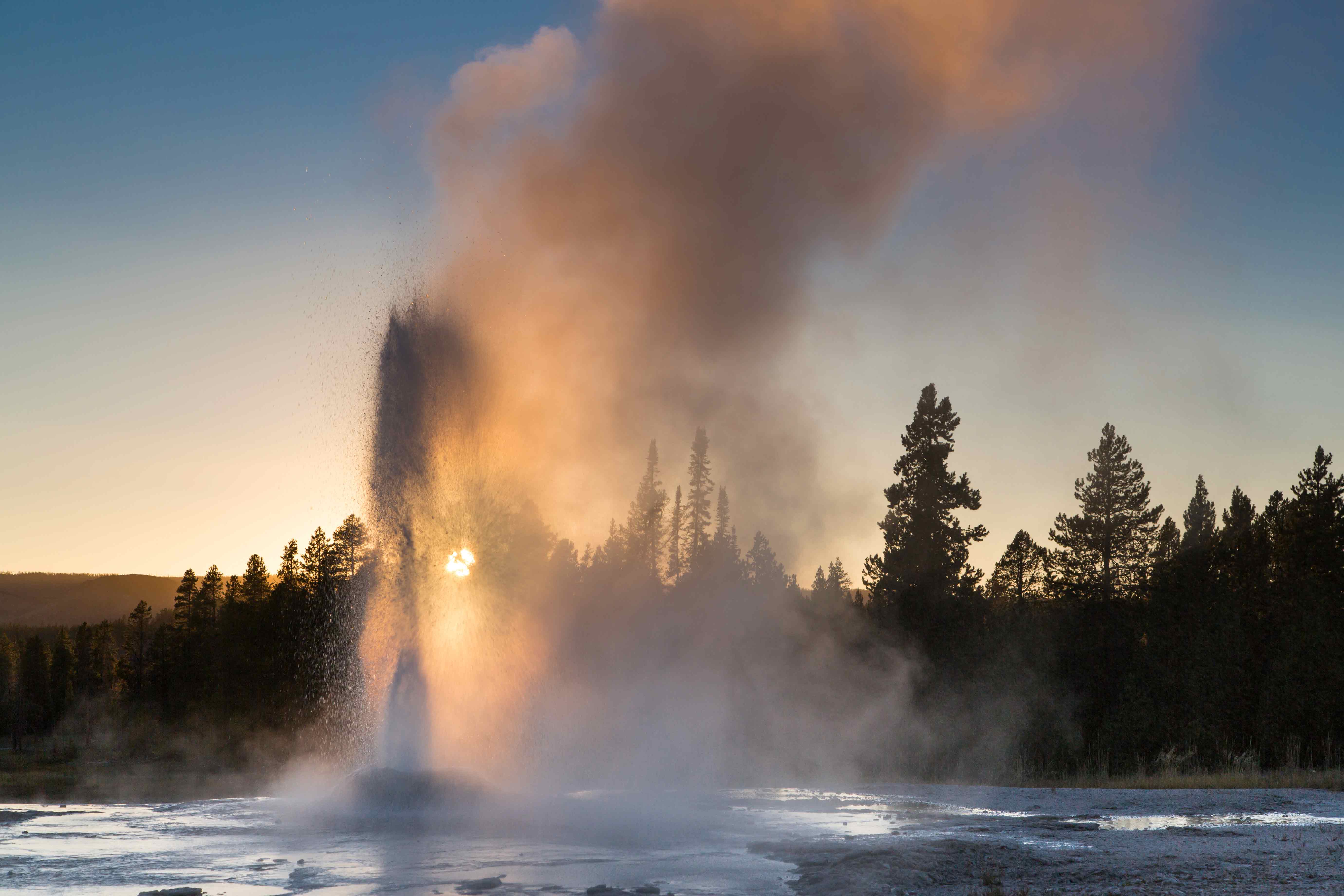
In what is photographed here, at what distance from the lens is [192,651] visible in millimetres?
72312

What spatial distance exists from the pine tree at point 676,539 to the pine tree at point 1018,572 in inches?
1270

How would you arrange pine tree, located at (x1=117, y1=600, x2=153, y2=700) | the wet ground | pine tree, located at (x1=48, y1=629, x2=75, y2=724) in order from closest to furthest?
the wet ground, pine tree, located at (x1=117, y1=600, x2=153, y2=700), pine tree, located at (x1=48, y1=629, x2=75, y2=724)

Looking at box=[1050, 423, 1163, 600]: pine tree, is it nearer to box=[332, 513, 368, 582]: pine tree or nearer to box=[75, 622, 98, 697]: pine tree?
box=[332, 513, 368, 582]: pine tree

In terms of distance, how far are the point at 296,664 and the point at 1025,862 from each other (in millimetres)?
55124

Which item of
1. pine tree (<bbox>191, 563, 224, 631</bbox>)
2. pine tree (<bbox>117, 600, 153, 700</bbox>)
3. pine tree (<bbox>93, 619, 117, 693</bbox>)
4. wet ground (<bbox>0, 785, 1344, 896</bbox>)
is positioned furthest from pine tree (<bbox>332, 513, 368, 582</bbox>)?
pine tree (<bbox>93, 619, 117, 693</bbox>)

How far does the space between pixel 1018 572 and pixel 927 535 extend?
2904 cm

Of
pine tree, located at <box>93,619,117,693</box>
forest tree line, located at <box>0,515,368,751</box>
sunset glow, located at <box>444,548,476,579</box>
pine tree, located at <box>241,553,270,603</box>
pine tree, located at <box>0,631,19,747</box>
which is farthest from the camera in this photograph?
pine tree, located at <box>93,619,117,693</box>

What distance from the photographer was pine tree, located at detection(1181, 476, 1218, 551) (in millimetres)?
61406

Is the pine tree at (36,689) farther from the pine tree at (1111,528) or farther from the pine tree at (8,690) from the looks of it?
the pine tree at (1111,528)

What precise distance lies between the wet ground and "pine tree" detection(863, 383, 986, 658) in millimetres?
20087

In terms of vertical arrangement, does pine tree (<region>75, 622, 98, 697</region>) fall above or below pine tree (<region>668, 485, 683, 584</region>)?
below

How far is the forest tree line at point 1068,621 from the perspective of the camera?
42125 millimetres

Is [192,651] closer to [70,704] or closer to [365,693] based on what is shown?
[70,704]

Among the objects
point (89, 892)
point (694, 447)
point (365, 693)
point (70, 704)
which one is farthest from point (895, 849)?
point (70, 704)
